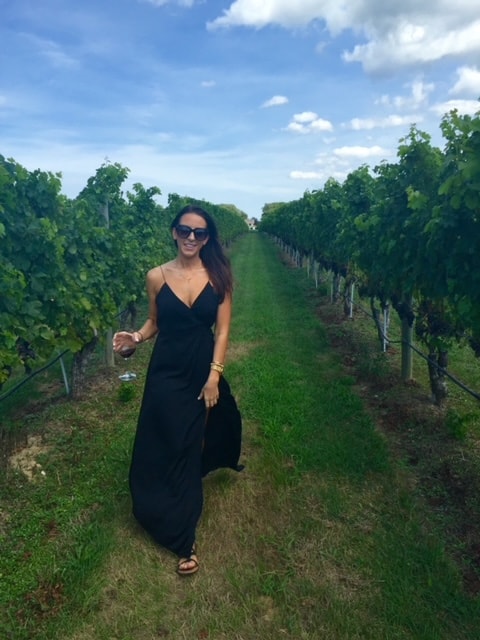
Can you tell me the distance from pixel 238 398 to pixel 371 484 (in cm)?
257

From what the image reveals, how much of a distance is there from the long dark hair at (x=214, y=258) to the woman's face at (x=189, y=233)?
42 millimetres

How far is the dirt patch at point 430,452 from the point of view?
12.6 feet

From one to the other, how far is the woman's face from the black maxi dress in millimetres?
284

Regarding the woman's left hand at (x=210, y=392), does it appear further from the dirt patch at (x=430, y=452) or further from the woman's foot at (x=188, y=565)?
the dirt patch at (x=430, y=452)

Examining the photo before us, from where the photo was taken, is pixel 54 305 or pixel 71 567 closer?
pixel 71 567

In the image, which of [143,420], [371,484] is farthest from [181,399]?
[371,484]

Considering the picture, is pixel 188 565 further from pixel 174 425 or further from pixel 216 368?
pixel 216 368

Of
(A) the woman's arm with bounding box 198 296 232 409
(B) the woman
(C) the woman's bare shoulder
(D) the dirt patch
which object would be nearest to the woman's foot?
(B) the woman

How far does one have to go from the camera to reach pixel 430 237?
4.25 metres

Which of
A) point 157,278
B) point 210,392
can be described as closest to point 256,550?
point 210,392

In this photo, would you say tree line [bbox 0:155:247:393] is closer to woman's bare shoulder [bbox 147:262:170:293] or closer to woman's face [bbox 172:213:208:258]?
woman's bare shoulder [bbox 147:262:170:293]

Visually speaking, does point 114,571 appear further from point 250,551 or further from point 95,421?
point 95,421

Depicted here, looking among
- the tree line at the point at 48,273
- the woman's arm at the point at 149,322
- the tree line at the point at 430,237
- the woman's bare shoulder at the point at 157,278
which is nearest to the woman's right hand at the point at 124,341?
the woman's arm at the point at 149,322

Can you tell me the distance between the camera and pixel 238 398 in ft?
22.4
